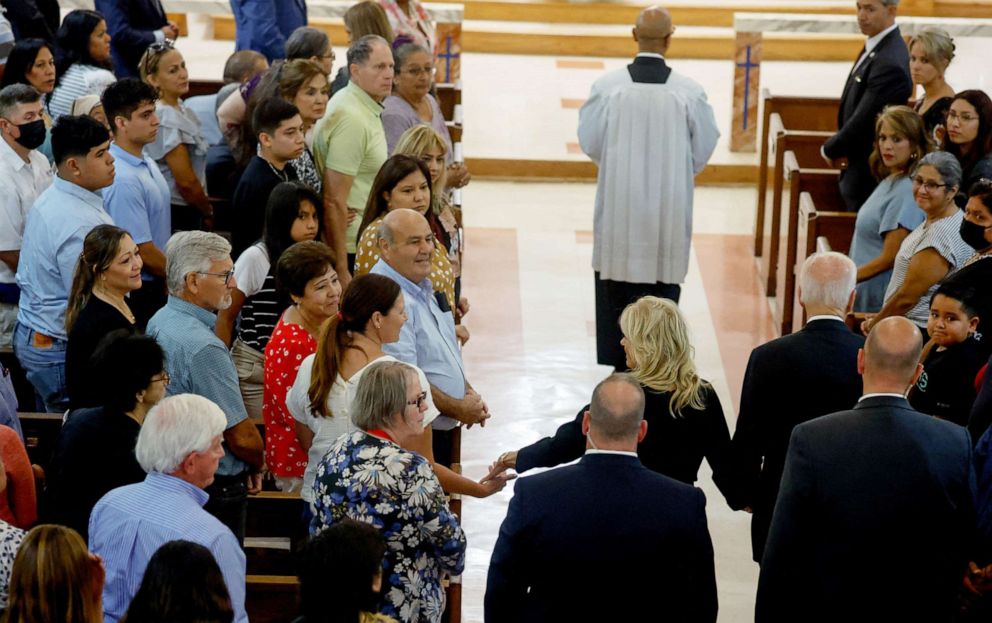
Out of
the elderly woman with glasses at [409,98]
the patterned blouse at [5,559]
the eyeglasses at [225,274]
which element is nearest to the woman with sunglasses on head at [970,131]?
the elderly woman with glasses at [409,98]

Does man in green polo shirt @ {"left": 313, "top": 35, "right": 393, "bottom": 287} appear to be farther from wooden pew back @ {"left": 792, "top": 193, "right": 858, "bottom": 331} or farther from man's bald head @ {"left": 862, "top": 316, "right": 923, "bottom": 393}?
man's bald head @ {"left": 862, "top": 316, "right": 923, "bottom": 393}

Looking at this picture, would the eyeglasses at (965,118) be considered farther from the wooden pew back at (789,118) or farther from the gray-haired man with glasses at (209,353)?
the gray-haired man with glasses at (209,353)

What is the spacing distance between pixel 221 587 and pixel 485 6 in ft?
36.4

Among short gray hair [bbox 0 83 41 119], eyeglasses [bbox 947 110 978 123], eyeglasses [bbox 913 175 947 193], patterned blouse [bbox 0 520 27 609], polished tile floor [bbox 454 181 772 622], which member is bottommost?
polished tile floor [bbox 454 181 772 622]

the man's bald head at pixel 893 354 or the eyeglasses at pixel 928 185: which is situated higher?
the man's bald head at pixel 893 354

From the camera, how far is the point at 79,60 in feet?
21.3

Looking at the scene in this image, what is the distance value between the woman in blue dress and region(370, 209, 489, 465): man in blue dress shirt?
6.65 feet

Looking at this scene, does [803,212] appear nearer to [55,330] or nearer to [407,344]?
[407,344]

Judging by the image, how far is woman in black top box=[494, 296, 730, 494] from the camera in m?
3.81

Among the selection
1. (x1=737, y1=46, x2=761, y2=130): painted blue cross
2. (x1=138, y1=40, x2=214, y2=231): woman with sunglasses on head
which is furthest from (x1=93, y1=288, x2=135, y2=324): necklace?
(x1=737, y1=46, x2=761, y2=130): painted blue cross

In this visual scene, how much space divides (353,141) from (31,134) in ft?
4.03

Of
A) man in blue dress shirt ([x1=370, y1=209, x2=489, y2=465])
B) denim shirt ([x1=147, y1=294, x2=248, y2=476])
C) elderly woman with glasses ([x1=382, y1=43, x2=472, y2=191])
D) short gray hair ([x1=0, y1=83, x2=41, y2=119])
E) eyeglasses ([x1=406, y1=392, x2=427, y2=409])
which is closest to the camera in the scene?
eyeglasses ([x1=406, y1=392, x2=427, y2=409])

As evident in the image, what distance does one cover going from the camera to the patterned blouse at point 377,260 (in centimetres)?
475

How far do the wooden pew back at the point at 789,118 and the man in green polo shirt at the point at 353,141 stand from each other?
3.30 m
